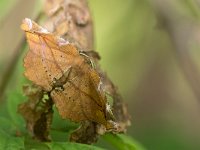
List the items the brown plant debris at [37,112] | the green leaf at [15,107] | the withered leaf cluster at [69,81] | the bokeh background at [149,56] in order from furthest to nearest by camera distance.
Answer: the bokeh background at [149,56] < the green leaf at [15,107] < the brown plant debris at [37,112] < the withered leaf cluster at [69,81]

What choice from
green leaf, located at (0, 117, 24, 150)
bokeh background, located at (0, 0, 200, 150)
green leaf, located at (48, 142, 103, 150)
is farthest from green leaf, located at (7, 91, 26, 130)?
bokeh background, located at (0, 0, 200, 150)

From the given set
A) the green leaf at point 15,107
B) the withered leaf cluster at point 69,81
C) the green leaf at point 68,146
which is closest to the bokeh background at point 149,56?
the green leaf at point 15,107

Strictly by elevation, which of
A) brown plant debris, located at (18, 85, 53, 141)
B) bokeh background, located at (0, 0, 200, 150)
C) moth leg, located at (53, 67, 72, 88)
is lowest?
brown plant debris, located at (18, 85, 53, 141)

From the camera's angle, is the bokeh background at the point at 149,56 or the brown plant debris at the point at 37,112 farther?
the bokeh background at the point at 149,56

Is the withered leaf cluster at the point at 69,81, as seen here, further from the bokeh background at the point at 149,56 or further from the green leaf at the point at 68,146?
the bokeh background at the point at 149,56

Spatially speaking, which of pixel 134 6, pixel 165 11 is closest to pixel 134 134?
pixel 134 6

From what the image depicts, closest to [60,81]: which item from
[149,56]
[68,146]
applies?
[68,146]

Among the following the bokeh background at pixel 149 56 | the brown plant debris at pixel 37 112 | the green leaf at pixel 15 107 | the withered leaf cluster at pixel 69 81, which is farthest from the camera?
the bokeh background at pixel 149 56

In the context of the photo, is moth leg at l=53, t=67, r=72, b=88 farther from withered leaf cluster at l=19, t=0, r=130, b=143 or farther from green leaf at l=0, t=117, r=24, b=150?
green leaf at l=0, t=117, r=24, b=150

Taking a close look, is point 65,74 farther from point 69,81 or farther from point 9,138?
point 9,138
